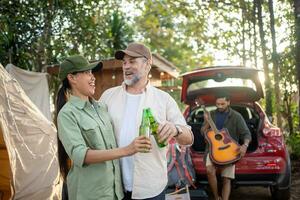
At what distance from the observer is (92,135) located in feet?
8.15

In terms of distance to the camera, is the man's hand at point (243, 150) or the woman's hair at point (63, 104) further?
the man's hand at point (243, 150)

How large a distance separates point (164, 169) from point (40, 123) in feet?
11.4

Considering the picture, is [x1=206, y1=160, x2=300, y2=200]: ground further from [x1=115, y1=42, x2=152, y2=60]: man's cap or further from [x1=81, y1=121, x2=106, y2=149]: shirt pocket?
[x1=81, y1=121, x2=106, y2=149]: shirt pocket

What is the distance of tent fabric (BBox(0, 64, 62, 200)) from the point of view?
5126 mm

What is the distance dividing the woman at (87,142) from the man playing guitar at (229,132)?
373 cm

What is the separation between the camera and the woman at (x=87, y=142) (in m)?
2.38

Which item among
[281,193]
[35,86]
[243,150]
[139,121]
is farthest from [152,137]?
A: [35,86]

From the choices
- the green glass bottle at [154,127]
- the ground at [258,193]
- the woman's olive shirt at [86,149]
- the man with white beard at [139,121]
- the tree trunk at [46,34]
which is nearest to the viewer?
the woman's olive shirt at [86,149]

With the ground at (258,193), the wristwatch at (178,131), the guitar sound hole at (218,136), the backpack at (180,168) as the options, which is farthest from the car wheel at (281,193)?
the wristwatch at (178,131)

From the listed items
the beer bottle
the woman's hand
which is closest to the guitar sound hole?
the beer bottle

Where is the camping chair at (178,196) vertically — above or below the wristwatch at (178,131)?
below

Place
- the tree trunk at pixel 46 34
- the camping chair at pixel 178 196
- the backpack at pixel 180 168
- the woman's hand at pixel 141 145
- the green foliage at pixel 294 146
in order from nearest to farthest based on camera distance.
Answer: the woman's hand at pixel 141 145 → the camping chair at pixel 178 196 → the backpack at pixel 180 168 → the green foliage at pixel 294 146 → the tree trunk at pixel 46 34

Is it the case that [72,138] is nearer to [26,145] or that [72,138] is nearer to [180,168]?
[26,145]

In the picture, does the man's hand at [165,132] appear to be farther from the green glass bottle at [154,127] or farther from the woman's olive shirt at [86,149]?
the woman's olive shirt at [86,149]
